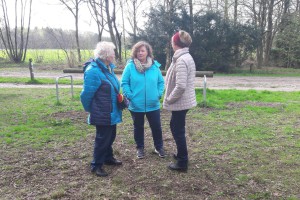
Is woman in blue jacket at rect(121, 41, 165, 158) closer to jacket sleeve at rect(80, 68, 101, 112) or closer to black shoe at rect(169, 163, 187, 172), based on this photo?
jacket sleeve at rect(80, 68, 101, 112)

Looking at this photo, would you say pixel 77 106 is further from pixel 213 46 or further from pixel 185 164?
pixel 213 46

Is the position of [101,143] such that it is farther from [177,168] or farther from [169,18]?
[169,18]

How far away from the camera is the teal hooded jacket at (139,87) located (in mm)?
4547

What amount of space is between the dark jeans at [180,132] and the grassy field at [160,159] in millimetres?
215

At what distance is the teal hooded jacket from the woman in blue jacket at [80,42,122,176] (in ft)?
1.00

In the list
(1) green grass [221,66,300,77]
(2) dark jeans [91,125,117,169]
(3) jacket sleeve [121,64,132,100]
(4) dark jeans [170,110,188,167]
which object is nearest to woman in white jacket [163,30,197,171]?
(4) dark jeans [170,110,188,167]

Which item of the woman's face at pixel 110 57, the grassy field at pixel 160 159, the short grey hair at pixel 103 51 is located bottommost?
the grassy field at pixel 160 159

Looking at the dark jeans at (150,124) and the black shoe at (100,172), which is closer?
the black shoe at (100,172)

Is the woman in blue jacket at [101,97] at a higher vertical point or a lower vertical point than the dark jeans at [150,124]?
higher

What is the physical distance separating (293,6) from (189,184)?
26.6 meters

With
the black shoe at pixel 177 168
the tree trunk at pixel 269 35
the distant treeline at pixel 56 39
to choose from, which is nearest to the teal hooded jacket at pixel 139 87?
the black shoe at pixel 177 168

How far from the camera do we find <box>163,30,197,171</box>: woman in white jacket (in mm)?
4004

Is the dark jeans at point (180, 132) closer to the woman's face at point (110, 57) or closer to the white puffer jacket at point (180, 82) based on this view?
the white puffer jacket at point (180, 82)

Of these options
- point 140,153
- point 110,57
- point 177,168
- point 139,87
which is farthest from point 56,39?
point 177,168
